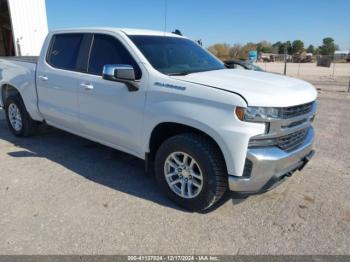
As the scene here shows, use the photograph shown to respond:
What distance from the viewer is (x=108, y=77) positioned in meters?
3.56

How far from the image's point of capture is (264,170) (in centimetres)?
303

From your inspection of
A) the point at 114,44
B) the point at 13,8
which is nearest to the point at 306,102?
the point at 114,44

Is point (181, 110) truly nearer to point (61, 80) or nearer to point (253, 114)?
point (253, 114)

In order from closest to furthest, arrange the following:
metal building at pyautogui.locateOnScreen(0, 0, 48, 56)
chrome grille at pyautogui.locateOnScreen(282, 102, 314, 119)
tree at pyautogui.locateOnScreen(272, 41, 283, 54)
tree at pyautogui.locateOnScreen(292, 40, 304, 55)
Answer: chrome grille at pyautogui.locateOnScreen(282, 102, 314, 119) < metal building at pyautogui.locateOnScreen(0, 0, 48, 56) < tree at pyautogui.locateOnScreen(272, 41, 283, 54) < tree at pyautogui.locateOnScreen(292, 40, 304, 55)

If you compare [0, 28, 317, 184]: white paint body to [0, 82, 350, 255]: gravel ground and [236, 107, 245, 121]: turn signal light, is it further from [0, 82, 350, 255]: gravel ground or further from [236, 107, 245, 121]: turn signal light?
[0, 82, 350, 255]: gravel ground

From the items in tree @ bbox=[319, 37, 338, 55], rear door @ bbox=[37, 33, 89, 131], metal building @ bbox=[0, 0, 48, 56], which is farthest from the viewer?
tree @ bbox=[319, 37, 338, 55]

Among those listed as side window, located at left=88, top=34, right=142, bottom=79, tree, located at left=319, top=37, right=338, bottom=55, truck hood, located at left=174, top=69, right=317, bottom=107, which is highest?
tree, located at left=319, top=37, right=338, bottom=55

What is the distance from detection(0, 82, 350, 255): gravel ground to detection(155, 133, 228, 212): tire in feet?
0.50

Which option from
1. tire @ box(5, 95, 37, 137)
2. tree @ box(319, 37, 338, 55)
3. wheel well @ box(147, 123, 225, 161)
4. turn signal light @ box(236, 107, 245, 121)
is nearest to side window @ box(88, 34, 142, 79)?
wheel well @ box(147, 123, 225, 161)

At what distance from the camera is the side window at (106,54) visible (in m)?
3.92

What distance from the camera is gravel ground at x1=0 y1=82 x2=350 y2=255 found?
116 inches

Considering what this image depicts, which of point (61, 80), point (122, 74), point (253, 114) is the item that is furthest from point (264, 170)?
point (61, 80)

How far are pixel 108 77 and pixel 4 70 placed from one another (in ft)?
11.7

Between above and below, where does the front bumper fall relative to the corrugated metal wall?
below
